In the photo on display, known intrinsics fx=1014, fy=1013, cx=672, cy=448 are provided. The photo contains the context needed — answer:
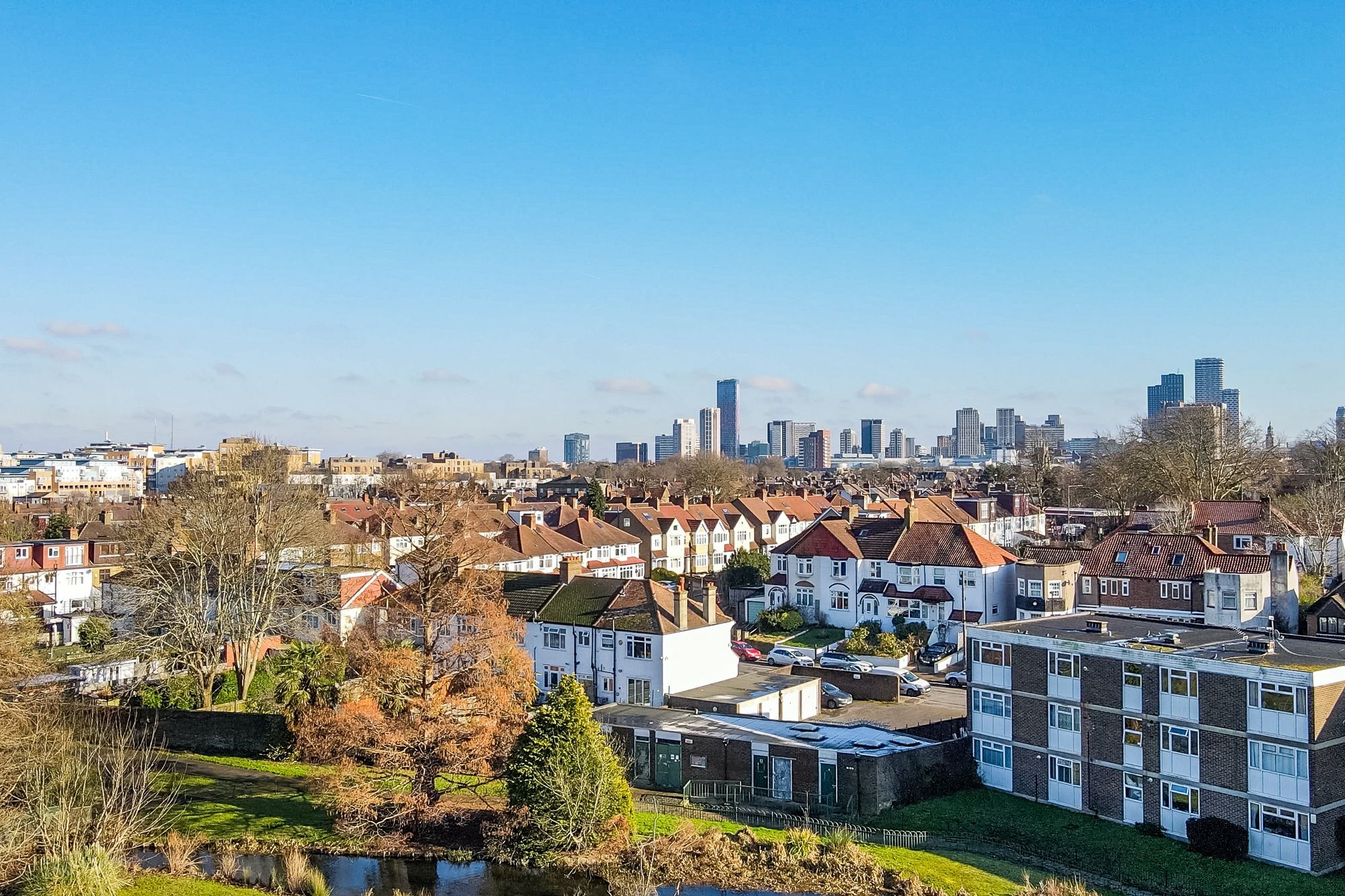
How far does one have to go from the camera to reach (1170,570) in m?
47.1

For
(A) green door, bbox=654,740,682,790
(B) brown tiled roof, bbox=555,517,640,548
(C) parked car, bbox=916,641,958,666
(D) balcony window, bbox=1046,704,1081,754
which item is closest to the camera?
(D) balcony window, bbox=1046,704,1081,754

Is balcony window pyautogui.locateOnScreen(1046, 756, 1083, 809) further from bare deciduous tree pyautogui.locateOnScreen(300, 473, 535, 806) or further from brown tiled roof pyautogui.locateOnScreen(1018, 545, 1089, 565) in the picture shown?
brown tiled roof pyautogui.locateOnScreen(1018, 545, 1089, 565)

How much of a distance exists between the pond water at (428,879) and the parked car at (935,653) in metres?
25.1

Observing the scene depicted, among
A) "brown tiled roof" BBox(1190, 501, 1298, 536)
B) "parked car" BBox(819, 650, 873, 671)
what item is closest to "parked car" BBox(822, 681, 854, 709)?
"parked car" BBox(819, 650, 873, 671)

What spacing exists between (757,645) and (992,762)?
19.9 m

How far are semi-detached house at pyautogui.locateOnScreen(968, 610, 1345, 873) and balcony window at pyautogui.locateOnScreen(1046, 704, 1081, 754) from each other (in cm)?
3

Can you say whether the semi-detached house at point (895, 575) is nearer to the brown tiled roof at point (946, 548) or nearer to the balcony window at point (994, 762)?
the brown tiled roof at point (946, 548)

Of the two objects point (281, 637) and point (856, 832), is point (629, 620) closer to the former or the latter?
point (856, 832)

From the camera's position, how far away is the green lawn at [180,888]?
23.0 meters

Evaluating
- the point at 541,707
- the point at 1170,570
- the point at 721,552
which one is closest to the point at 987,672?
the point at 541,707

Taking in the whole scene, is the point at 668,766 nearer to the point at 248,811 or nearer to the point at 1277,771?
the point at 248,811

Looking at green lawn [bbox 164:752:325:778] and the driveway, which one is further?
the driveway

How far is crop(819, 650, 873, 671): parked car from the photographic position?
43.0 metres

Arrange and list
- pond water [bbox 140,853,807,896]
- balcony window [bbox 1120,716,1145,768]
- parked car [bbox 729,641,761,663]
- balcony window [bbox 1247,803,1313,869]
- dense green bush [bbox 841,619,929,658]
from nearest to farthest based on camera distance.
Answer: pond water [bbox 140,853,807,896] → balcony window [bbox 1247,803,1313,869] → balcony window [bbox 1120,716,1145,768] → dense green bush [bbox 841,619,929,658] → parked car [bbox 729,641,761,663]
